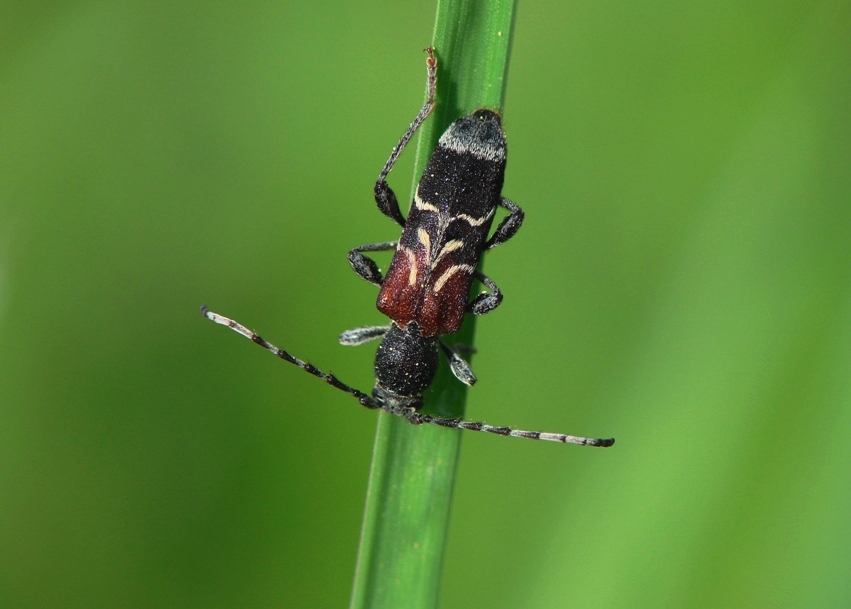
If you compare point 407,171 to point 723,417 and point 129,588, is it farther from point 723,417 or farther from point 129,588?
point 129,588

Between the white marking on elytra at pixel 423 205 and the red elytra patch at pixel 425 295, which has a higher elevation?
the white marking on elytra at pixel 423 205

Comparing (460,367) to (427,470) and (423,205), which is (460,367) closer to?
(427,470)

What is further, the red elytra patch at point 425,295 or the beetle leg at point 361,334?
the beetle leg at point 361,334

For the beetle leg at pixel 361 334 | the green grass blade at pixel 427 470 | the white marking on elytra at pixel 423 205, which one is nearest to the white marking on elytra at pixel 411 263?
the white marking on elytra at pixel 423 205

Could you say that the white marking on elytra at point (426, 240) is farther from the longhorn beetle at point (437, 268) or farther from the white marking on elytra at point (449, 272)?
the white marking on elytra at point (449, 272)

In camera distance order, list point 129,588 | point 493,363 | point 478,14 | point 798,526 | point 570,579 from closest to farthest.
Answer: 1. point 478,14
2. point 798,526
3. point 570,579
4. point 129,588
5. point 493,363

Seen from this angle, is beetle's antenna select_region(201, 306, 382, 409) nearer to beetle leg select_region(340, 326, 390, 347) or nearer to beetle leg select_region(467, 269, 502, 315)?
beetle leg select_region(340, 326, 390, 347)

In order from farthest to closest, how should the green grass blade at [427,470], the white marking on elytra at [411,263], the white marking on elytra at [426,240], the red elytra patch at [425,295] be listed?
the white marking on elytra at [411,263], the white marking on elytra at [426,240], the red elytra patch at [425,295], the green grass blade at [427,470]

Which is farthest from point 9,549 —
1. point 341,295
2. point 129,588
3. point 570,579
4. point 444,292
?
point 570,579
